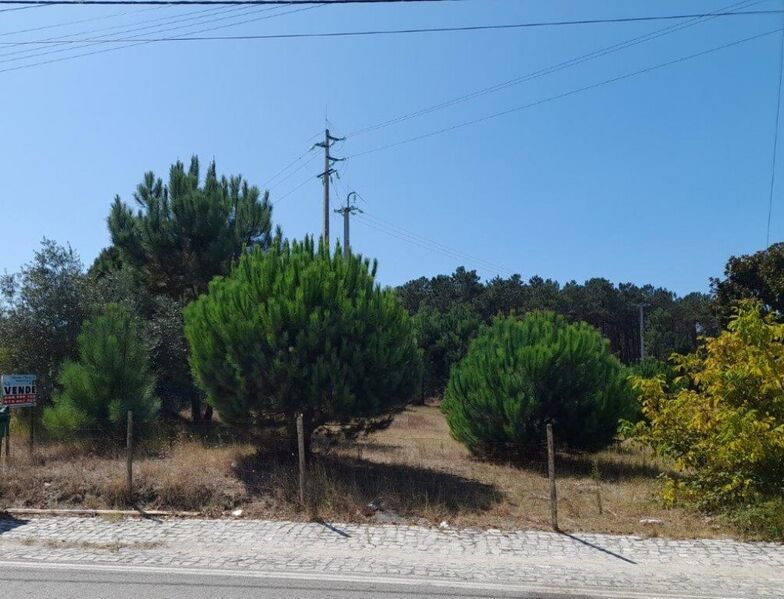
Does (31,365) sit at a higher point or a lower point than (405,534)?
higher

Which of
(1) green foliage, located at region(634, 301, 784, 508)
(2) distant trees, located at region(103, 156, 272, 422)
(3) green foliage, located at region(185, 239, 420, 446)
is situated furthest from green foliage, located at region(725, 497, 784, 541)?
(2) distant trees, located at region(103, 156, 272, 422)

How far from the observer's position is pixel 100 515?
10211 millimetres

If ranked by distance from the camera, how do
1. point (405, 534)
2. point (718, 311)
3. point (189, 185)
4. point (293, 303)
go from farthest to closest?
point (718, 311) → point (189, 185) → point (293, 303) → point (405, 534)

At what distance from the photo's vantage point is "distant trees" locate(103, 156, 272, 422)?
65.1 feet

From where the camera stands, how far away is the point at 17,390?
12.9 m

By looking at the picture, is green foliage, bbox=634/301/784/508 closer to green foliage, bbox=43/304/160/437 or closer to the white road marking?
the white road marking

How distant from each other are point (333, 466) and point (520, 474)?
4469 millimetres

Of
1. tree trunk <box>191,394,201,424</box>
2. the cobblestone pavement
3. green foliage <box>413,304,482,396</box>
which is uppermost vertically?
green foliage <box>413,304,482,396</box>

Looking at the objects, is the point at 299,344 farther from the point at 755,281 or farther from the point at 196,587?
the point at 755,281

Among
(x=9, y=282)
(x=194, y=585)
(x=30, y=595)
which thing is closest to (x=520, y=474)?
(x=194, y=585)

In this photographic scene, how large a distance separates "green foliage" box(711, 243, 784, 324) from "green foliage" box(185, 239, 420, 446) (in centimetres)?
2030

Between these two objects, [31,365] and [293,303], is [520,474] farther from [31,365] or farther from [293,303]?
[31,365]

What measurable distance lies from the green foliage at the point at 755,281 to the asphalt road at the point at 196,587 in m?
24.8

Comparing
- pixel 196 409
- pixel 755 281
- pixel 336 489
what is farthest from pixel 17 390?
pixel 755 281
